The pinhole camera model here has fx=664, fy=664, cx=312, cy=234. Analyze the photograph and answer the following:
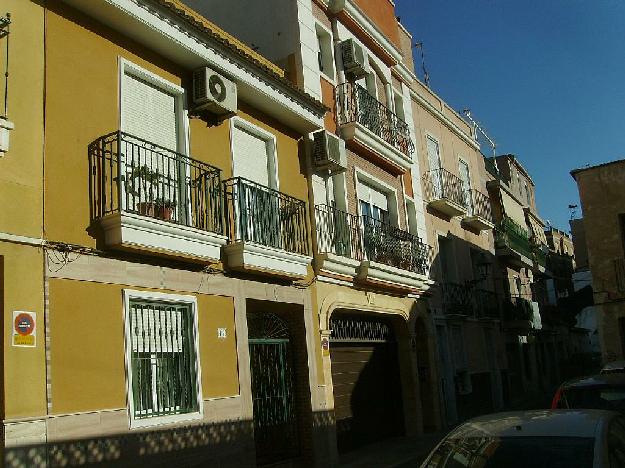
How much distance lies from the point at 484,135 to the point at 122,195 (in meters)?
21.1

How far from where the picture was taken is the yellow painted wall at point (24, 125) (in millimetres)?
7492

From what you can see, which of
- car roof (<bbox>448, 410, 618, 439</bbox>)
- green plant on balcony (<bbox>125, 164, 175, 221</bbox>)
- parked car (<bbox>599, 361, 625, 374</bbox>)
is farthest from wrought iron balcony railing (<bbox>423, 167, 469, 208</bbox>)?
car roof (<bbox>448, 410, 618, 439</bbox>)

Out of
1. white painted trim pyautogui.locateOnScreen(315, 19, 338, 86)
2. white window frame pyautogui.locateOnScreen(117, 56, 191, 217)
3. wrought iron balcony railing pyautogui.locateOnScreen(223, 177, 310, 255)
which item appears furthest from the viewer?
white painted trim pyautogui.locateOnScreen(315, 19, 338, 86)

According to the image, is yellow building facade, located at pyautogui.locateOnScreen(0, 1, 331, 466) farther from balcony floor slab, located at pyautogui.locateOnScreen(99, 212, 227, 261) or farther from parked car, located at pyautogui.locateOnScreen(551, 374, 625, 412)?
parked car, located at pyautogui.locateOnScreen(551, 374, 625, 412)

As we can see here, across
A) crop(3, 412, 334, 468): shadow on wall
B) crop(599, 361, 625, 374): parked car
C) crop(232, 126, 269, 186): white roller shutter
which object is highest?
crop(232, 126, 269, 186): white roller shutter

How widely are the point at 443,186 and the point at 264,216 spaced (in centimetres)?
1052

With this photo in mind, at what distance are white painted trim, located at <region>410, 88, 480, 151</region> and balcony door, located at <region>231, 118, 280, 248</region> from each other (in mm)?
9092

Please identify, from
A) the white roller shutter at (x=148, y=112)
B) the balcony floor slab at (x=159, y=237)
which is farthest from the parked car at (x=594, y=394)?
the white roller shutter at (x=148, y=112)

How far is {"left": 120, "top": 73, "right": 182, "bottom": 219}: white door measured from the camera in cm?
902

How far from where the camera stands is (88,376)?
26.0ft

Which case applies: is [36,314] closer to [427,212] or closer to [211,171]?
[211,171]

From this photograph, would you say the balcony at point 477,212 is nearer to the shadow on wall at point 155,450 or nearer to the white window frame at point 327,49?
the white window frame at point 327,49

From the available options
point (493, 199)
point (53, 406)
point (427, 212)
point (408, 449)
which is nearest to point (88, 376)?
point (53, 406)

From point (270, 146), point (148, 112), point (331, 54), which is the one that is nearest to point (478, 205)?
point (331, 54)
